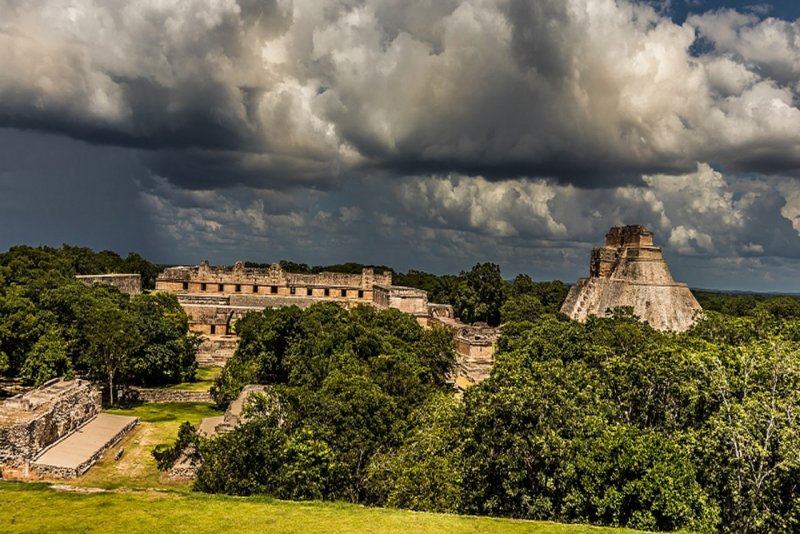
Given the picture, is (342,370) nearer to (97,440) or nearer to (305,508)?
(305,508)

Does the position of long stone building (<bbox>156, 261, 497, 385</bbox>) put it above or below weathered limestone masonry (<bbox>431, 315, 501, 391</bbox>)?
above

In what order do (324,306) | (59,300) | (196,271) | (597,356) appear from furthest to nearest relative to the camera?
(196,271)
(324,306)
(59,300)
(597,356)

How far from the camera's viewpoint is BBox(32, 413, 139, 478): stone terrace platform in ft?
61.8

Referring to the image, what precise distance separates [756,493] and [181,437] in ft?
52.8

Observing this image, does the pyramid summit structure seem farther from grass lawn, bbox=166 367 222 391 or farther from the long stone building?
grass lawn, bbox=166 367 222 391

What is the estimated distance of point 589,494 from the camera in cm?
1267

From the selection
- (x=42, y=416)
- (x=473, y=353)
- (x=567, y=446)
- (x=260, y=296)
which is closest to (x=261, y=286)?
(x=260, y=296)

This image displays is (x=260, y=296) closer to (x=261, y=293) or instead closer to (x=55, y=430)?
(x=261, y=293)

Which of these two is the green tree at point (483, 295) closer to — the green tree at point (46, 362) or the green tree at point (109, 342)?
A: the green tree at point (109, 342)

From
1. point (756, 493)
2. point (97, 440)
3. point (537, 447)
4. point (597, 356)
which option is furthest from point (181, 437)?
point (756, 493)

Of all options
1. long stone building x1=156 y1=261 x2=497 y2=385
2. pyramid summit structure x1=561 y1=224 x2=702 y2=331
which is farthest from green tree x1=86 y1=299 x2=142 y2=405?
pyramid summit structure x1=561 y1=224 x2=702 y2=331

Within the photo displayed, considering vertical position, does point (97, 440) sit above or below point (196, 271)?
below

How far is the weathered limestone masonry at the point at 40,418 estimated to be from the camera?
1867cm

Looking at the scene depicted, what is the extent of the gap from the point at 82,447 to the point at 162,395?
32.0ft
